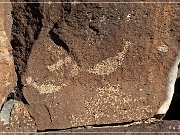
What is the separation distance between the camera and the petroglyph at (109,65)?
4.98 feet

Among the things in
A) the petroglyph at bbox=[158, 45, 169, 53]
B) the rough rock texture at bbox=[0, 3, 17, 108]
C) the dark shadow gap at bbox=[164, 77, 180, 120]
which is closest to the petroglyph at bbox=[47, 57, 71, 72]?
the rough rock texture at bbox=[0, 3, 17, 108]

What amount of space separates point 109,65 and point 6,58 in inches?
13.1

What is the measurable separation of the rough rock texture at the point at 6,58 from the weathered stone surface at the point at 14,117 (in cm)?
4

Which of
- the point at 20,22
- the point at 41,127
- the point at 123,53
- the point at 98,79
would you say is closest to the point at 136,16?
the point at 123,53

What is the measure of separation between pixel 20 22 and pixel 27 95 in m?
0.25

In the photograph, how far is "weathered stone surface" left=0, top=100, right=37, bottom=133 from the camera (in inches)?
61.8

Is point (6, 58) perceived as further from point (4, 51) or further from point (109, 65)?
point (109, 65)

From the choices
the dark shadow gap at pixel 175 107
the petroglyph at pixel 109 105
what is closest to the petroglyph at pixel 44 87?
the petroglyph at pixel 109 105

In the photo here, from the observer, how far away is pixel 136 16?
4.72 ft

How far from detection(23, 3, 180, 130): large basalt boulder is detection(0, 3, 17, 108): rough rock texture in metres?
0.06

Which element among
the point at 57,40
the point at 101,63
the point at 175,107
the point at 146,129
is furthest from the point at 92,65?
the point at 175,107

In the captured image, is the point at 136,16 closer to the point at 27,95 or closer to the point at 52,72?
the point at 52,72

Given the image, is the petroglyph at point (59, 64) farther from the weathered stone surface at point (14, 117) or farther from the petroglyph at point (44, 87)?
the weathered stone surface at point (14, 117)

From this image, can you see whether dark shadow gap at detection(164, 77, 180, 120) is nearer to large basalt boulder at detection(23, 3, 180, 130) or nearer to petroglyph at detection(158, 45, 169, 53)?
large basalt boulder at detection(23, 3, 180, 130)
